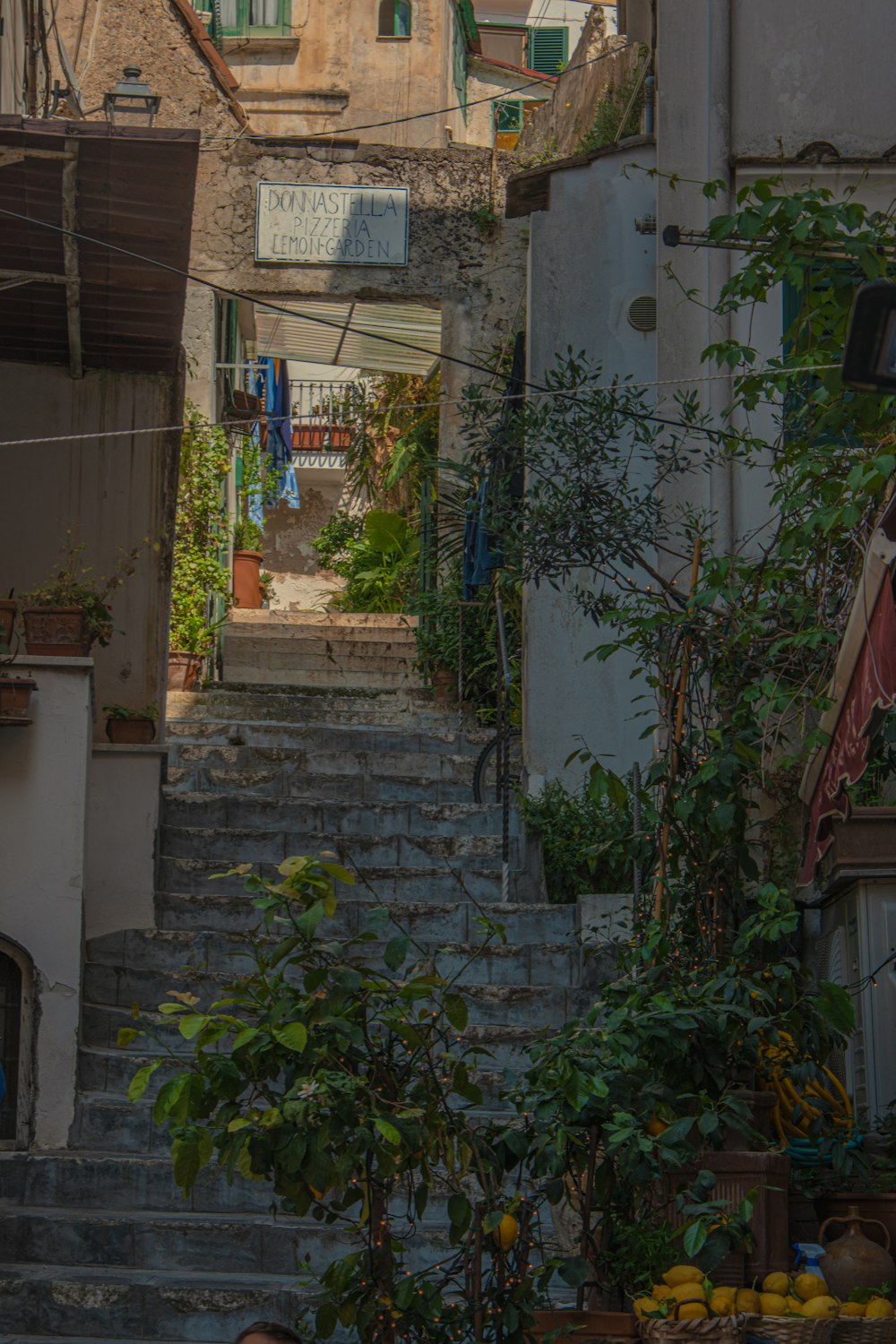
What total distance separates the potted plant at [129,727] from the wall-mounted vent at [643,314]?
399 centimetres

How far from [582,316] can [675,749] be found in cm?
457

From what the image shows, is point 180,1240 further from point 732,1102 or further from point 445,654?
point 445,654

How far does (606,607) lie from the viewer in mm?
8250

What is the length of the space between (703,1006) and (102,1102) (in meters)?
2.91

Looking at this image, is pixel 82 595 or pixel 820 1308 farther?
pixel 82 595

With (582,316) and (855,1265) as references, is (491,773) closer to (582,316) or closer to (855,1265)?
(582,316)

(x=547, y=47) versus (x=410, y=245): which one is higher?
(x=547, y=47)

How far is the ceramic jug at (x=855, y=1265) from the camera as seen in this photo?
5301mm

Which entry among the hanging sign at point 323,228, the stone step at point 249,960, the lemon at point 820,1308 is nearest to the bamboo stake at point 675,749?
the stone step at point 249,960

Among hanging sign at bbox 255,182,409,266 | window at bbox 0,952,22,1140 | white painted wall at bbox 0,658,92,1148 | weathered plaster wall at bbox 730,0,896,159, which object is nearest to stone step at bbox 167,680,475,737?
white painted wall at bbox 0,658,92,1148

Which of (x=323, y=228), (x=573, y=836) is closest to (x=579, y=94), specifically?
(x=323, y=228)

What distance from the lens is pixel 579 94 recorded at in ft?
44.9

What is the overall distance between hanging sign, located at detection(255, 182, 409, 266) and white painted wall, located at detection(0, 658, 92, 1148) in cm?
649

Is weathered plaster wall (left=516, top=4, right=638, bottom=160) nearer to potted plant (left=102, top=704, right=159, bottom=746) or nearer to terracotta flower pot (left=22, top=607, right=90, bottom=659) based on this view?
potted plant (left=102, top=704, right=159, bottom=746)
